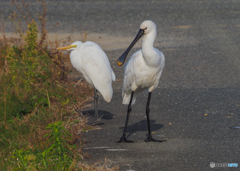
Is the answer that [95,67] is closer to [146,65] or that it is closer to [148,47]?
[146,65]

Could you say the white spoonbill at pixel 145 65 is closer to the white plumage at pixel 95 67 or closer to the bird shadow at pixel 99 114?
the white plumage at pixel 95 67

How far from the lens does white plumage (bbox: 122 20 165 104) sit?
5.26m

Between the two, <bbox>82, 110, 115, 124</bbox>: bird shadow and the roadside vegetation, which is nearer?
the roadside vegetation

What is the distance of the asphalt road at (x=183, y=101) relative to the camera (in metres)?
4.94

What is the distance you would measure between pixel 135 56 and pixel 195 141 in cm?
147

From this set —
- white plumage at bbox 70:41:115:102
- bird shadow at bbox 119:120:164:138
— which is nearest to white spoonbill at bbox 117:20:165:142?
bird shadow at bbox 119:120:164:138

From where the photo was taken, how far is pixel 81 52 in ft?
21.7

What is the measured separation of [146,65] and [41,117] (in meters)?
2.02

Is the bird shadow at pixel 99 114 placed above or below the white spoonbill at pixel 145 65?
below

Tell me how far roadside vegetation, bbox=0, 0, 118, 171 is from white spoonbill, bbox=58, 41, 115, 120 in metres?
0.57

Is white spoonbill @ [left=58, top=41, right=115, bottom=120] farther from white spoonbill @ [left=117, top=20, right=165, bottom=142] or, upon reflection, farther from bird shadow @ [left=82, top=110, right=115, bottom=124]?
white spoonbill @ [left=117, top=20, right=165, bottom=142]

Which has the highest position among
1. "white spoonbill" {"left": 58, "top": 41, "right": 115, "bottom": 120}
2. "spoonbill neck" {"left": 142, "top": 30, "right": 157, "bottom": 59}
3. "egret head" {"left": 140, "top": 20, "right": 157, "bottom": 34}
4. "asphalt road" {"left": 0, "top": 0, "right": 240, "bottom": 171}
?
"egret head" {"left": 140, "top": 20, "right": 157, "bottom": 34}

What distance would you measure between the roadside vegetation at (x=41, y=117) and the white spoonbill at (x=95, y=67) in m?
0.57


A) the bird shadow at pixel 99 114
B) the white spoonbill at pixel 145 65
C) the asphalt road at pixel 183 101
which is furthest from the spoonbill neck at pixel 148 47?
the bird shadow at pixel 99 114
